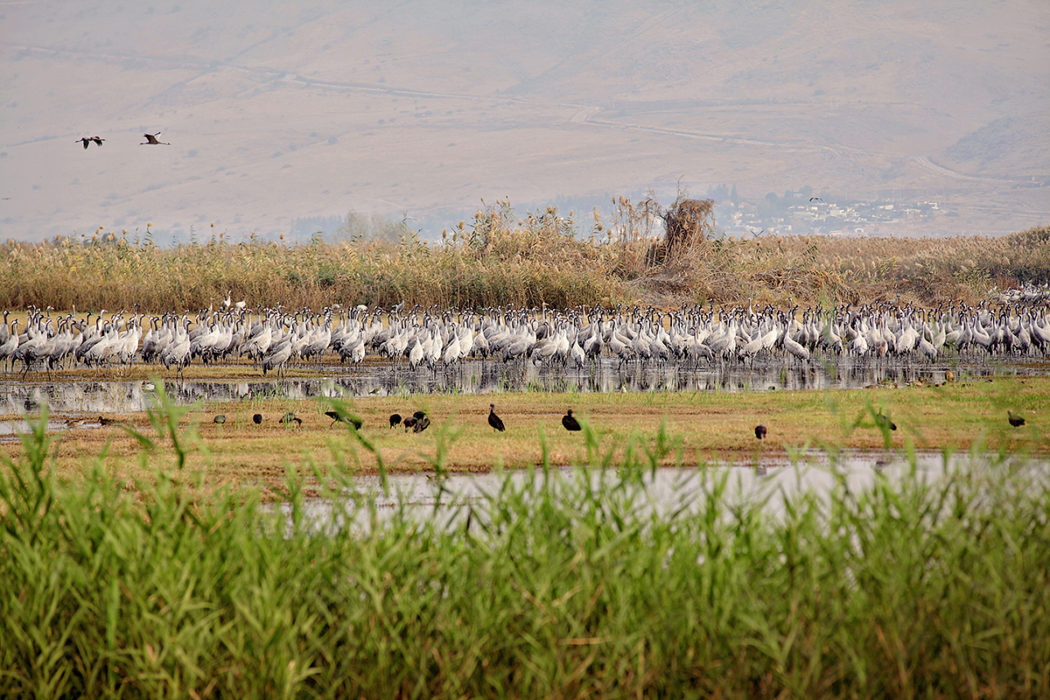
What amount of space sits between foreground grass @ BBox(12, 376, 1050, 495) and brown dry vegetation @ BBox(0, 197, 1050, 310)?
15.0 m

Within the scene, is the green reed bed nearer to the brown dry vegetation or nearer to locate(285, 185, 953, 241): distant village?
the brown dry vegetation

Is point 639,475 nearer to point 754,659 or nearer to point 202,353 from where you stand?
point 754,659

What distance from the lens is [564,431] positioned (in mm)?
12750

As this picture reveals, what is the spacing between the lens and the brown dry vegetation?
1229 inches

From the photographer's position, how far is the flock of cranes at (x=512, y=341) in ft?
69.6

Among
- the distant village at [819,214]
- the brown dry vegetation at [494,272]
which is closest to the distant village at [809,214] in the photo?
the distant village at [819,214]

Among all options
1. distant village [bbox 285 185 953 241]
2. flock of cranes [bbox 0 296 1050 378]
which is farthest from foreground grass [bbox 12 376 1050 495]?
distant village [bbox 285 185 953 241]

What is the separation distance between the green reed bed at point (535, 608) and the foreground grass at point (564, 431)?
3254 millimetres

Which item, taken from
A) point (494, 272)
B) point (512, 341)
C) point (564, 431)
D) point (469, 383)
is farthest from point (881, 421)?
point (494, 272)

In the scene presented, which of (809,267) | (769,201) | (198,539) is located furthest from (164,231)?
(198,539)

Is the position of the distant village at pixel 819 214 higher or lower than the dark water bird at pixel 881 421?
higher

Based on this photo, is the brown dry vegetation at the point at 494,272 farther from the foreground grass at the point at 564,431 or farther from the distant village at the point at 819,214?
the distant village at the point at 819,214

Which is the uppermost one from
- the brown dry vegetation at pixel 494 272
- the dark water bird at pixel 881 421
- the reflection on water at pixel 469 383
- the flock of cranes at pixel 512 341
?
the brown dry vegetation at pixel 494 272

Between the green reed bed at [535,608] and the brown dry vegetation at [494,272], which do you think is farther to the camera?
the brown dry vegetation at [494,272]
